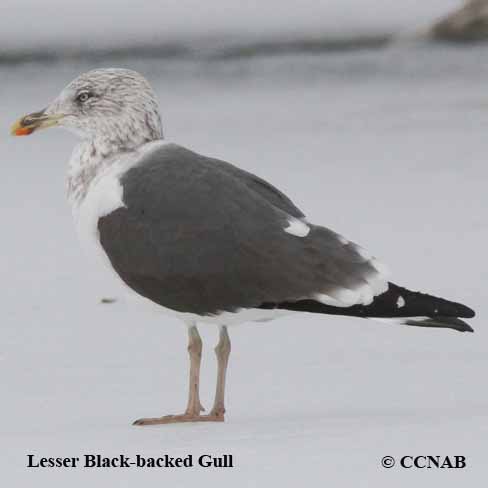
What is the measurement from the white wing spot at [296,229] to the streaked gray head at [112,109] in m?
0.83

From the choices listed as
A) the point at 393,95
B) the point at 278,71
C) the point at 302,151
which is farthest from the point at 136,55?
the point at 302,151

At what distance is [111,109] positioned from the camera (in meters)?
5.55

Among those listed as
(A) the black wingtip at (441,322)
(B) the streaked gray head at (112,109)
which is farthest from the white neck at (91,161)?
(A) the black wingtip at (441,322)

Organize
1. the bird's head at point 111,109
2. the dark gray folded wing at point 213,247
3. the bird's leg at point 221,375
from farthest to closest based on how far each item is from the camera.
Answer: the bird's head at point 111,109 → the bird's leg at point 221,375 → the dark gray folded wing at point 213,247

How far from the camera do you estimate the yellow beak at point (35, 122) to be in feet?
18.6

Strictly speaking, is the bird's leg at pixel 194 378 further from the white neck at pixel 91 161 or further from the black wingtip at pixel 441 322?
the black wingtip at pixel 441 322

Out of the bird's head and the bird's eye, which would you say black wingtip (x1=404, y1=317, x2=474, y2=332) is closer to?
the bird's head

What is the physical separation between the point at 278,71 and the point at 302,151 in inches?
143

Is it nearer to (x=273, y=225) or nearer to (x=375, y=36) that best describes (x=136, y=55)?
(x=375, y=36)

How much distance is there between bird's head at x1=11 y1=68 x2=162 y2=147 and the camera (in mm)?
5516

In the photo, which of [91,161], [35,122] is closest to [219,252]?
[91,161]

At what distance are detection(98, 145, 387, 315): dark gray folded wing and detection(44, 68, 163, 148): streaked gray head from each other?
0.39m

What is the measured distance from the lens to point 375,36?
16.2 m

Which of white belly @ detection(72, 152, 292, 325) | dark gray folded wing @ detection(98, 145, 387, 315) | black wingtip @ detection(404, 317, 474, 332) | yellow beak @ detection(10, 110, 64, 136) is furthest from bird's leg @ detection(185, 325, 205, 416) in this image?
yellow beak @ detection(10, 110, 64, 136)
